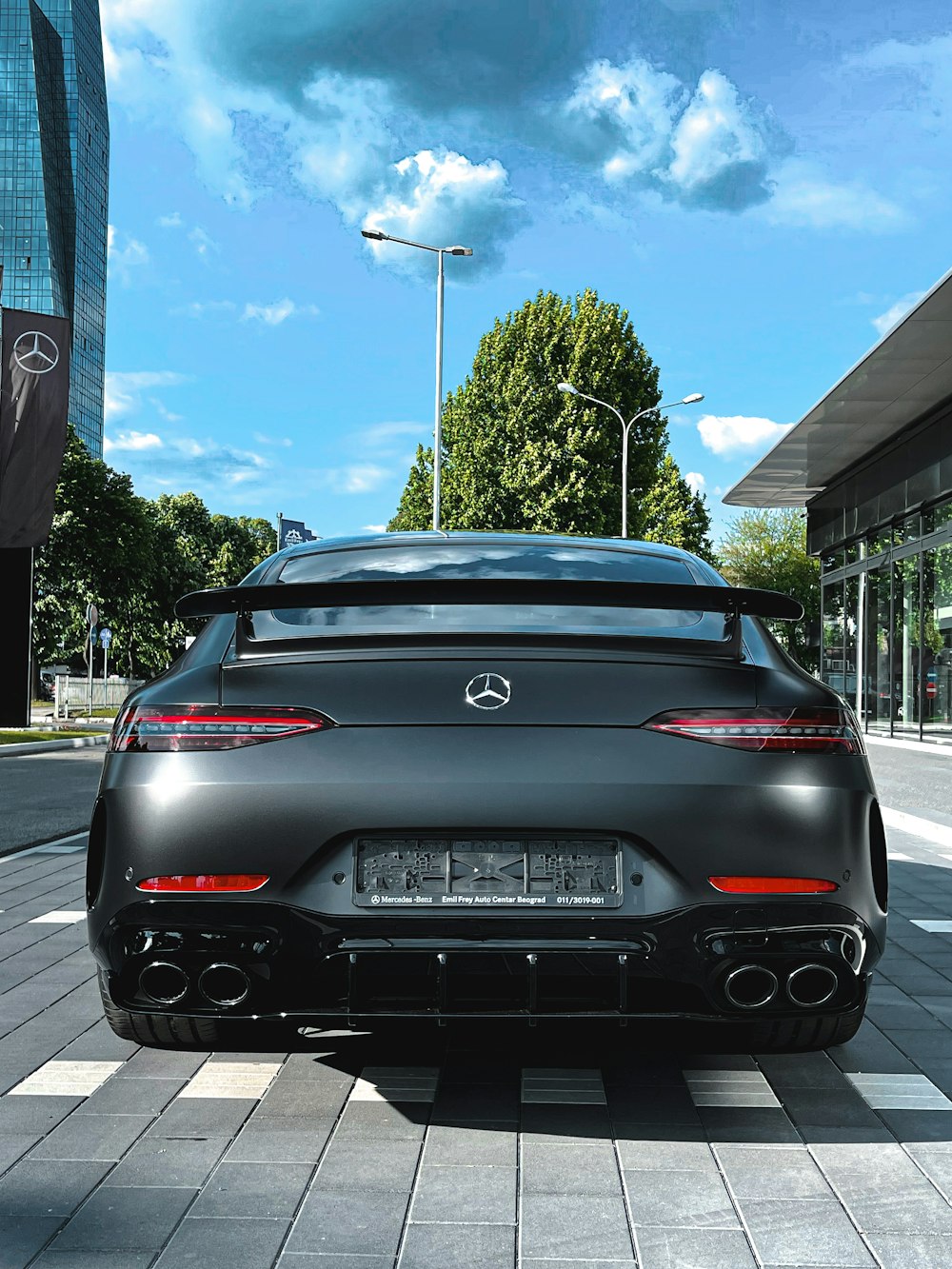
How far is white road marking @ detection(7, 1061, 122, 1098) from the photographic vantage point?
3568 millimetres

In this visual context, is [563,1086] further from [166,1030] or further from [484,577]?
[484,577]

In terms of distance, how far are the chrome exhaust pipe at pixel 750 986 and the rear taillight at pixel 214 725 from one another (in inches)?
42.4

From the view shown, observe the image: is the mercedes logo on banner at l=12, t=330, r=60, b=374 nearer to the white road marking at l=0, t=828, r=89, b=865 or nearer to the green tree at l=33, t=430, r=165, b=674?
the white road marking at l=0, t=828, r=89, b=865

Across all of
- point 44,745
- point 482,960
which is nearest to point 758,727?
point 482,960

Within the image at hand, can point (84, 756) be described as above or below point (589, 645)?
below

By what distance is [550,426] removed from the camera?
133 ft

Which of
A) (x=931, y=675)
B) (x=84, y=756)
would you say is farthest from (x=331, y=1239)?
(x=931, y=675)

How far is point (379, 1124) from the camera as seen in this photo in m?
3.33

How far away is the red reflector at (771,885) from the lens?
2943 mm

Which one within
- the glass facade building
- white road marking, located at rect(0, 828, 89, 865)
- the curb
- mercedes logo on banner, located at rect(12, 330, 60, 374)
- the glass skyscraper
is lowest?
the curb

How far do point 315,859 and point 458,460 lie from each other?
3898cm

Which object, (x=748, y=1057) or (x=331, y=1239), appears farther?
(x=748, y=1057)

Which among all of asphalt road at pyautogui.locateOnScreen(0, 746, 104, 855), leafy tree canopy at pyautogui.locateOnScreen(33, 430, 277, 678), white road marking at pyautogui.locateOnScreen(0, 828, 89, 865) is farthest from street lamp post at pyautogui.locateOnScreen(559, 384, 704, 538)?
white road marking at pyautogui.locateOnScreen(0, 828, 89, 865)

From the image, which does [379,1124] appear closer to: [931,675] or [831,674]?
[931,675]
